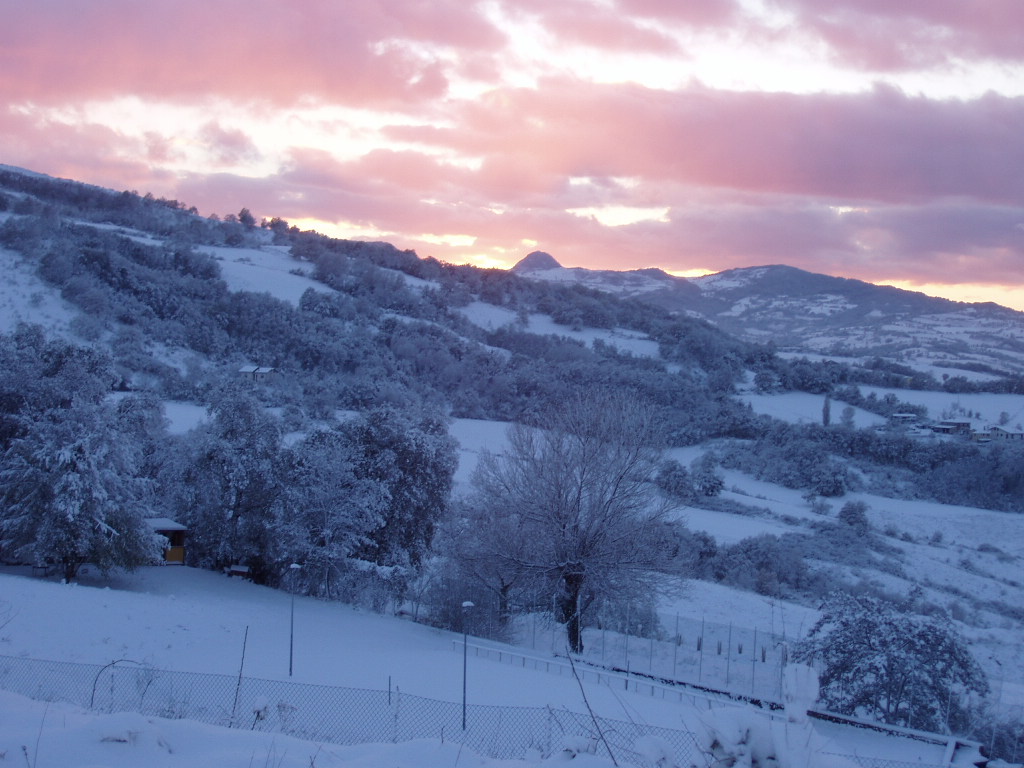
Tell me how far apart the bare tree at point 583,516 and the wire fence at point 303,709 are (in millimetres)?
8106

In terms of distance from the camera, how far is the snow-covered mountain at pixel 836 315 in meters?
86.7

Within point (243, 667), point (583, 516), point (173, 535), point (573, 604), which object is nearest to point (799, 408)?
point (583, 516)

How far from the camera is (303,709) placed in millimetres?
9758

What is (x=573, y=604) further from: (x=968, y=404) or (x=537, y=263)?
(x=537, y=263)

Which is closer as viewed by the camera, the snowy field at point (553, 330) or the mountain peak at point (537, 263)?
the snowy field at point (553, 330)

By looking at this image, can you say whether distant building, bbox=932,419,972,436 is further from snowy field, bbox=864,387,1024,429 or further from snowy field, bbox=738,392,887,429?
snowy field, bbox=738,392,887,429

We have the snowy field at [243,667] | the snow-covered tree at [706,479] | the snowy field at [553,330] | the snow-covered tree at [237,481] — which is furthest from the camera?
the snowy field at [553,330]

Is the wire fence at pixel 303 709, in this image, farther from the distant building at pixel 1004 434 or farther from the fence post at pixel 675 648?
the distant building at pixel 1004 434

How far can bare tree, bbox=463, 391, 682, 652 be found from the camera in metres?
19.0

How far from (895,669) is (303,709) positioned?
35.2 feet

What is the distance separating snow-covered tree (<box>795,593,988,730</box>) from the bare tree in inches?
171

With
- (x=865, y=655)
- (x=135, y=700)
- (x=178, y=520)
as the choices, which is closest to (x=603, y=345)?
(x=178, y=520)

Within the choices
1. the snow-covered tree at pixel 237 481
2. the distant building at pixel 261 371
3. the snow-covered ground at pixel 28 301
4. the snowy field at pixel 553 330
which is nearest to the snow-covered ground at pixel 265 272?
the snow-covered ground at pixel 28 301

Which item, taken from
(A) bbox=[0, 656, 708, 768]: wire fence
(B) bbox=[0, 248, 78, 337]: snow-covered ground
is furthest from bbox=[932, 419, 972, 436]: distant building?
(B) bbox=[0, 248, 78, 337]: snow-covered ground
